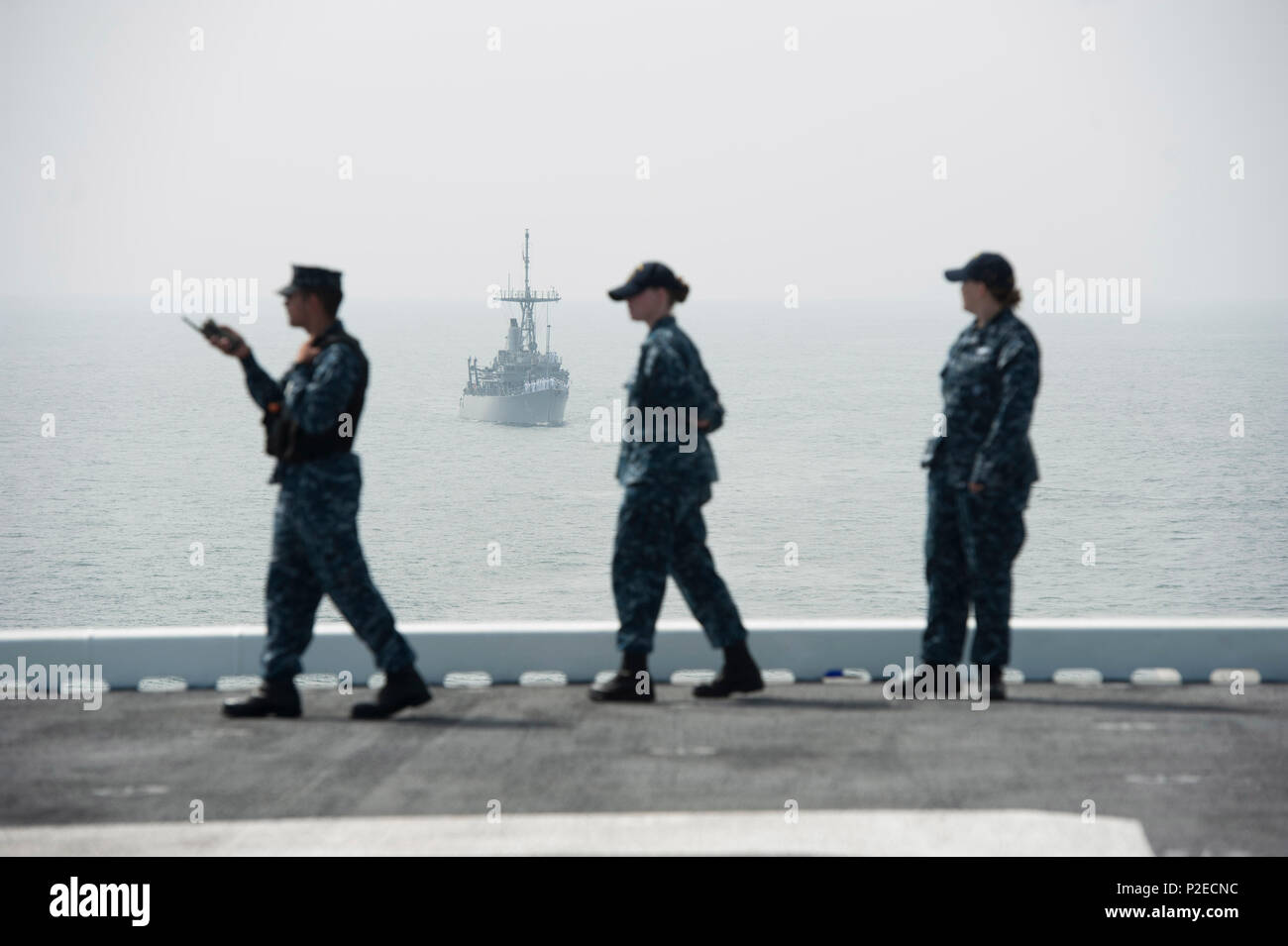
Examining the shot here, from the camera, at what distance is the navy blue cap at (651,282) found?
713 cm

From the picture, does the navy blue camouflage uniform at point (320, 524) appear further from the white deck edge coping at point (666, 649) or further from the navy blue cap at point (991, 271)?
the navy blue cap at point (991, 271)

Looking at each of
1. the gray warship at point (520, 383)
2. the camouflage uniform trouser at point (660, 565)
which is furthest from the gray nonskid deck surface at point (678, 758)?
the gray warship at point (520, 383)

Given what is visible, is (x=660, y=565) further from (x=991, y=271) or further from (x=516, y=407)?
(x=516, y=407)

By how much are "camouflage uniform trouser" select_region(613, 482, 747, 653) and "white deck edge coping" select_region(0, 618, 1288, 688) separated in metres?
0.32

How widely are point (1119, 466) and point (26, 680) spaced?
120 meters

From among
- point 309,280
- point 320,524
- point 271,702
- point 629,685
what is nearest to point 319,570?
point 320,524

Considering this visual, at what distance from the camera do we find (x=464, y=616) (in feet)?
267

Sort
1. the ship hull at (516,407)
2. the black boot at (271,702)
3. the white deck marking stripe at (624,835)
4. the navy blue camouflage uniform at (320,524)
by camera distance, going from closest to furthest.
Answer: the white deck marking stripe at (624,835)
the navy blue camouflage uniform at (320,524)
the black boot at (271,702)
the ship hull at (516,407)

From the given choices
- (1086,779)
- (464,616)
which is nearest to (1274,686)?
(1086,779)

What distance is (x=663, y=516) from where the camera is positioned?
7.02 meters

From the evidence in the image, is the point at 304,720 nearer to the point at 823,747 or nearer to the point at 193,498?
the point at 823,747

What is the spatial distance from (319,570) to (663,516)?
138cm

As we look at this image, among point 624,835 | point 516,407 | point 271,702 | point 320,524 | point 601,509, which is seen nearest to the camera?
point 624,835

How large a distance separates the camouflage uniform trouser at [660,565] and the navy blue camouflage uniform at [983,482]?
868 mm
